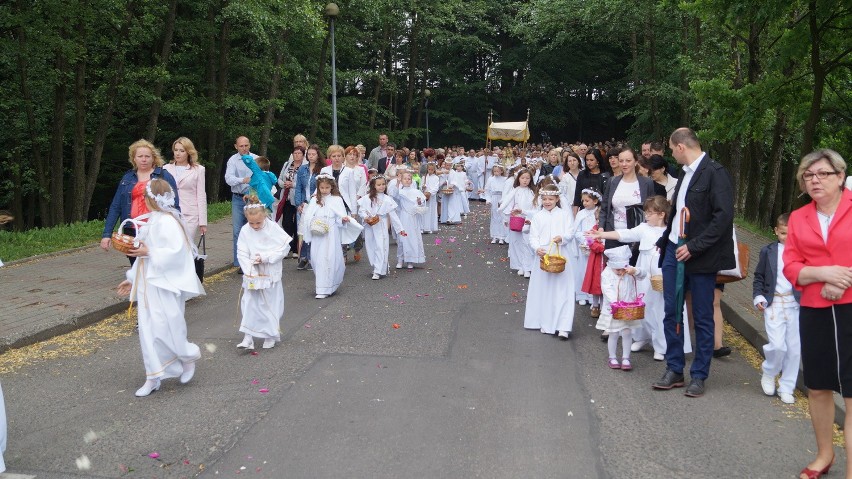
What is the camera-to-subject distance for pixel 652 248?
779 cm

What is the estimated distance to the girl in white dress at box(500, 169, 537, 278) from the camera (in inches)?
519

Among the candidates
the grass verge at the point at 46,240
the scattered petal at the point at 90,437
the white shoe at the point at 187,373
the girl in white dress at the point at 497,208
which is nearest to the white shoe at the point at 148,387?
the white shoe at the point at 187,373

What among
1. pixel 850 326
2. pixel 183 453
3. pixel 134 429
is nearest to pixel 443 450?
pixel 183 453

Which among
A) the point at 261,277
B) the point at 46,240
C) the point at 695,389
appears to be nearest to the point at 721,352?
the point at 695,389

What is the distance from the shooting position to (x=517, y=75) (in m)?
58.4

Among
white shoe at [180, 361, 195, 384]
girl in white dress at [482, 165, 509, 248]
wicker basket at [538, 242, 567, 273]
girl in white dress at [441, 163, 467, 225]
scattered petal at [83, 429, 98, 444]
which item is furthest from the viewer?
girl in white dress at [441, 163, 467, 225]

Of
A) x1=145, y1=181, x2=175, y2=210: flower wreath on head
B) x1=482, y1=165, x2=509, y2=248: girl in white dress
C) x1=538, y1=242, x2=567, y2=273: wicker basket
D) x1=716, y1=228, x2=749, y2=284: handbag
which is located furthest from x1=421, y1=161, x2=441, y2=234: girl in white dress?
x1=145, y1=181, x2=175, y2=210: flower wreath on head

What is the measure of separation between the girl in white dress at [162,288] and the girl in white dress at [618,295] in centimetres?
386

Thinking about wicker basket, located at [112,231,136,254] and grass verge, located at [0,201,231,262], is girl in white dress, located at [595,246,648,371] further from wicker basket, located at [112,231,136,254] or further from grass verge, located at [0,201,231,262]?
grass verge, located at [0,201,231,262]

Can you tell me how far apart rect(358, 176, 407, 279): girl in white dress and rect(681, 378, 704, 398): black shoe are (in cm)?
694

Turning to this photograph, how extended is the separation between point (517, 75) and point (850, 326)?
2188 inches

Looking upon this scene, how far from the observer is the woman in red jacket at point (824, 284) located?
4523mm

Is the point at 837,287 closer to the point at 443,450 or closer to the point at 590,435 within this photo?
the point at 590,435

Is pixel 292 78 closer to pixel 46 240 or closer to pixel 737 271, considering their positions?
pixel 46 240
